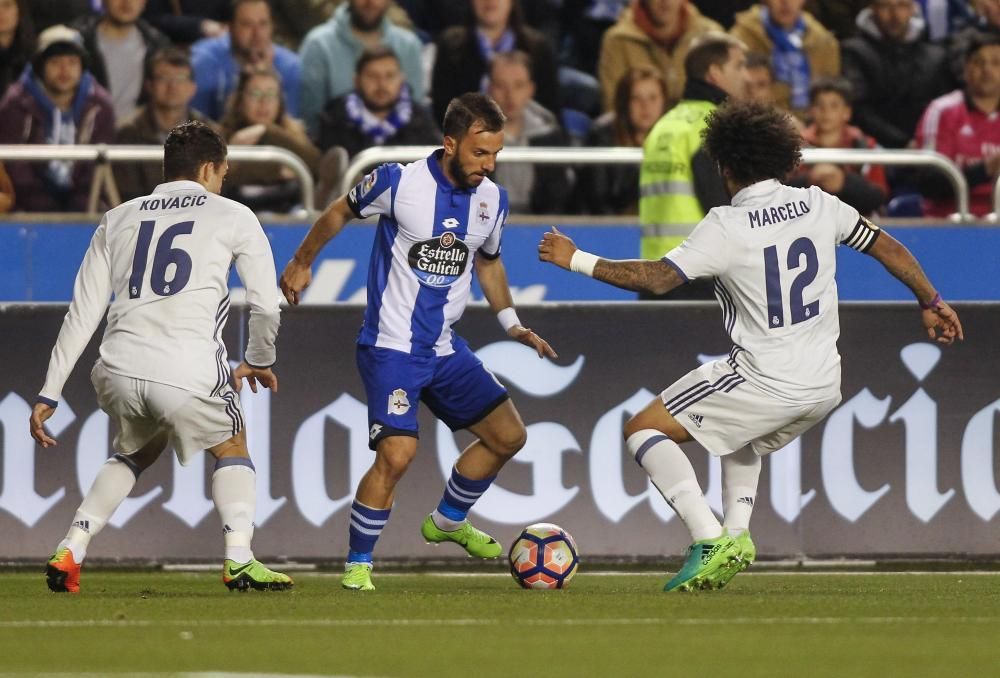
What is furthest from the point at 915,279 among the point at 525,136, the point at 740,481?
the point at 525,136

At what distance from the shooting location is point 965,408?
970 cm

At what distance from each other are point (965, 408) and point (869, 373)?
507 millimetres

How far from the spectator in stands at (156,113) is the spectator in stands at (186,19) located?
2.12ft

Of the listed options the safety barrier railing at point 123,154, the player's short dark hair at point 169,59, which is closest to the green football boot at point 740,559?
the safety barrier railing at point 123,154

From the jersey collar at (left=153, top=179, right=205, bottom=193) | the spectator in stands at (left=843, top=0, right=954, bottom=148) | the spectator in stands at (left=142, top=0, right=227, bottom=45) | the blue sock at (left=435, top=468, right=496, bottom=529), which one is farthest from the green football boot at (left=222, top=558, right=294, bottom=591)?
the spectator in stands at (left=843, top=0, right=954, bottom=148)

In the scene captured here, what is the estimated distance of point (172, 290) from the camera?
24.7 feet

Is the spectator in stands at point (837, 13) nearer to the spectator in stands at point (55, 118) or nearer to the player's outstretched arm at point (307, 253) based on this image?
the spectator in stands at point (55, 118)

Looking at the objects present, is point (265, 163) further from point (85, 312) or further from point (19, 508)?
point (85, 312)

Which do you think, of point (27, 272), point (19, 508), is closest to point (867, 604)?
point (19, 508)

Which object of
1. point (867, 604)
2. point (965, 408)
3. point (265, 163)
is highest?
point (265, 163)

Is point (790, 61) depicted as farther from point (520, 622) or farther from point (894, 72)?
point (520, 622)

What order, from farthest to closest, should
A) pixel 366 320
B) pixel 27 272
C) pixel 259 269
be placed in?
pixel 27 272 < pixel 366 320 < pixel 259 269

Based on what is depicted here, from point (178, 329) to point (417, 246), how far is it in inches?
41.4

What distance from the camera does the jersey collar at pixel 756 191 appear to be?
7.68m
